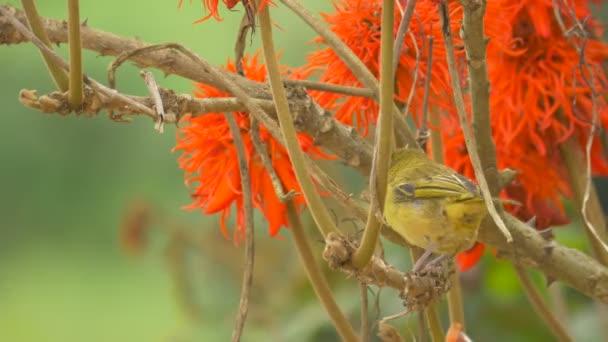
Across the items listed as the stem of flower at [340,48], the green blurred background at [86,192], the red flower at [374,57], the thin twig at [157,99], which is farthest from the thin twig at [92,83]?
the green blurred background at [86,192]

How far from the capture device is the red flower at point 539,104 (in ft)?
2.26

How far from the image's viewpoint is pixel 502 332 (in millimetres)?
1214

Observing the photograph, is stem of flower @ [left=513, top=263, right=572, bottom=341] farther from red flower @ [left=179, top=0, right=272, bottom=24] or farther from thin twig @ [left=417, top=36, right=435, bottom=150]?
red flower @ [left=179, top=0, right=272, bottom=24]

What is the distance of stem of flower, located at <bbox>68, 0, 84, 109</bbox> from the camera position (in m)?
0.40

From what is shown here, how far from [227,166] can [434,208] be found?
0.15 metres

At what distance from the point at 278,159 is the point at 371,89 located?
0.08m

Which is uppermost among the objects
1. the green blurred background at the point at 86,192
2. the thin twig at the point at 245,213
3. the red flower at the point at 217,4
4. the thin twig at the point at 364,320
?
the red flower at the point at 217,4

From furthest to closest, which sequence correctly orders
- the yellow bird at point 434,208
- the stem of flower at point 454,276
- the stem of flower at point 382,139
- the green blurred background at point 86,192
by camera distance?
1. the green blurred background at point 86,192
2. the stem of flower at point 454,276
3. the yellow bird at point 434,208
4. the stem of flower at point 382,139

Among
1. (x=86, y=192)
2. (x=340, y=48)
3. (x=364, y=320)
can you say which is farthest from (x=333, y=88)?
(x=86, y=192)

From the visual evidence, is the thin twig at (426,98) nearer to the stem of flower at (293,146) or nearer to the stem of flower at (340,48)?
the stem of flower at (340,48)

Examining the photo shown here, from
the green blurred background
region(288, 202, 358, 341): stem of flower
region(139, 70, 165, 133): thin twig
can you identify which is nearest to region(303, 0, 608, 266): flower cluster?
region(288, 202, 358, 341): stem of flower

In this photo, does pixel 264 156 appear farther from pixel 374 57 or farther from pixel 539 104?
pixel 539 104

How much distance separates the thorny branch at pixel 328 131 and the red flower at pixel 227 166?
6 centimetres

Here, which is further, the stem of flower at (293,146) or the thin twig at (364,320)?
the thin twig at (364,320)
